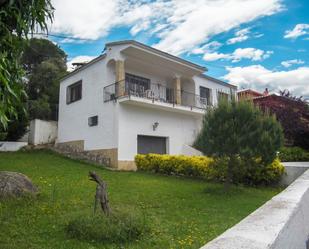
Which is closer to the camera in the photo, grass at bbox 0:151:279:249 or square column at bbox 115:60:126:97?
grass at bbox 0:151:279:249

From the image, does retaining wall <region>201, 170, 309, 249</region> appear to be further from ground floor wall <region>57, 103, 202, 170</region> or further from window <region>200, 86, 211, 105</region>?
window <region>200, 86, 211, 105</region>

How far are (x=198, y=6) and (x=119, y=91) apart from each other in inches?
306

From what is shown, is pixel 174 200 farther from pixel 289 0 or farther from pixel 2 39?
pixel 2 39

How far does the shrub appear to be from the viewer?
526 centimetres

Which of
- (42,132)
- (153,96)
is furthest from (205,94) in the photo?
(42,132)

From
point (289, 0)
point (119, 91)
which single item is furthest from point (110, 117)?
point (289, 0)

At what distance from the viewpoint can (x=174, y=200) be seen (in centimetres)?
940

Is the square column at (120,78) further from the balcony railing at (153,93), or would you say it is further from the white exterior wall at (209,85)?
the white exterior wall at (209,85)

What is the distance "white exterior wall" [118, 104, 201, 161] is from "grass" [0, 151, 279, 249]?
206 inches

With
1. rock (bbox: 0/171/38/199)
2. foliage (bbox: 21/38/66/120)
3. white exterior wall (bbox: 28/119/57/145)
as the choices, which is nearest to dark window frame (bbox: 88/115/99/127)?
white exterior wall (bbox: 28/119/57/145)

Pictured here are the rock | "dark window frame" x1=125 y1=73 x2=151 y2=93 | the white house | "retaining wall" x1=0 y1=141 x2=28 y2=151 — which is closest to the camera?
the rock

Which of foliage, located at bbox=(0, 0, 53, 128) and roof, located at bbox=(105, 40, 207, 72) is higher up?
roof, located at bbox=(105, 40, 207, 72)

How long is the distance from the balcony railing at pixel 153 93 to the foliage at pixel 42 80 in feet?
25.4

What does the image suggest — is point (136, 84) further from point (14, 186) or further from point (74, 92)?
point (14, 186)
